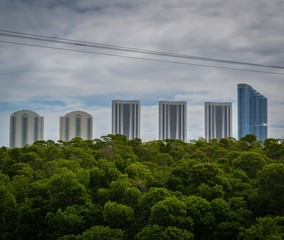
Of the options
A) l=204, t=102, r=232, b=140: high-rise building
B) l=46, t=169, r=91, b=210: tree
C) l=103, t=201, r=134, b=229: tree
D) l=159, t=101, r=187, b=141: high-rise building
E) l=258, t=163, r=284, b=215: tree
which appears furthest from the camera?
l=204, t=102, r=232, b=140: high-rise building

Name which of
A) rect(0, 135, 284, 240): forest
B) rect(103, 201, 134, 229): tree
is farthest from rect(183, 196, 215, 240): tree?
rect(103, 201, 134, 229): tree

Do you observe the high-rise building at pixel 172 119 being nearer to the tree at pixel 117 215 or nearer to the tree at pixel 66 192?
the tree at pixel 66 192

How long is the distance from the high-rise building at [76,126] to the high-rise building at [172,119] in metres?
11.2

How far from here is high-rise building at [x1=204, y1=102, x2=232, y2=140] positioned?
6356 centimetres

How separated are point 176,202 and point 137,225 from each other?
2.20 meters

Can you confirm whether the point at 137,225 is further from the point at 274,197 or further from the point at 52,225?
the point at 274,197

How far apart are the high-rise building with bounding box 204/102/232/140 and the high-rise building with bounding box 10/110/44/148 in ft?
84.8

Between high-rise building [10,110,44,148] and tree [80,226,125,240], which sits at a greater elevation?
high-rise building [10,110,44,148]

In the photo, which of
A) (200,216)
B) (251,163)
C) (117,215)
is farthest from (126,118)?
(200,216)

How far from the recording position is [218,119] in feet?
209

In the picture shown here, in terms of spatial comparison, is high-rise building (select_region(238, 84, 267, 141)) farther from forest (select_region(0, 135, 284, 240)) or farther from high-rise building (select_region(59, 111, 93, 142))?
A: forest (select_region(0, 135, 284, 240))

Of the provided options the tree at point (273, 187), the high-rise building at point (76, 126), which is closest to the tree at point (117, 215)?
the tree at point (273, 187)

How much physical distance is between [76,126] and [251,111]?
93.9 ft

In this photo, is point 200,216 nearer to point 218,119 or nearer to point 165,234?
point 165,234
